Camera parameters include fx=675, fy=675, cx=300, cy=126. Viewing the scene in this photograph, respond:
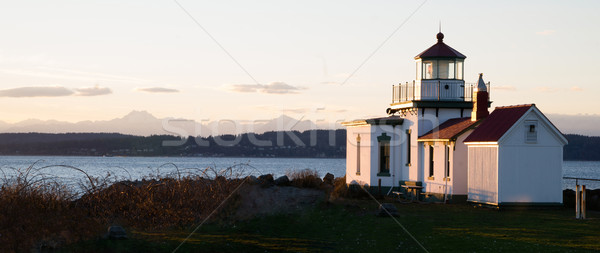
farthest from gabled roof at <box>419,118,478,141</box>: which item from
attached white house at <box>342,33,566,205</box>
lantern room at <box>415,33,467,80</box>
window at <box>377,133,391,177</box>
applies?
window at <box>377,133,391,177</box>

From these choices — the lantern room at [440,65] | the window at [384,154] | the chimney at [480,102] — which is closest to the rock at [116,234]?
the chimney at [480,102]

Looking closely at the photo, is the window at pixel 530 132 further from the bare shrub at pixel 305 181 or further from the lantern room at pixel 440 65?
the bare shrub at pixel 305 181

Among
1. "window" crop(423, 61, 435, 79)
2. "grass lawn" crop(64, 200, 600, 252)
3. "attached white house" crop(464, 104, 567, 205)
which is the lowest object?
"grass lawn" crop(64, 200, 600, 252)

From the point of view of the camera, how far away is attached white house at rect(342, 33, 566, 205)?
27.1 m

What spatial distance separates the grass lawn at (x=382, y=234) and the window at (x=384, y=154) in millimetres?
9032

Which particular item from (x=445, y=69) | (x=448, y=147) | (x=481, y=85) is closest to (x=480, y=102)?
(x=481, y=85)

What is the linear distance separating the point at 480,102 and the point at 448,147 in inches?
→ 103

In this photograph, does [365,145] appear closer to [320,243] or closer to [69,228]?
[320,243]

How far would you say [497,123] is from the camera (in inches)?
1109

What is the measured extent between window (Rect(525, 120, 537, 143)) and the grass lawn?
2958mm

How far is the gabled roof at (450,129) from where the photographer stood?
98.2 ft

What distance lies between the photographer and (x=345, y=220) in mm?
23656

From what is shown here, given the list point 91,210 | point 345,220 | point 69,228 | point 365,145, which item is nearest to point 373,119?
point 365,145

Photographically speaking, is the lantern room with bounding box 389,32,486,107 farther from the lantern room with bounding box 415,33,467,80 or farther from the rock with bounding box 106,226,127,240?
the rock with bounding box 106,226,127,240
